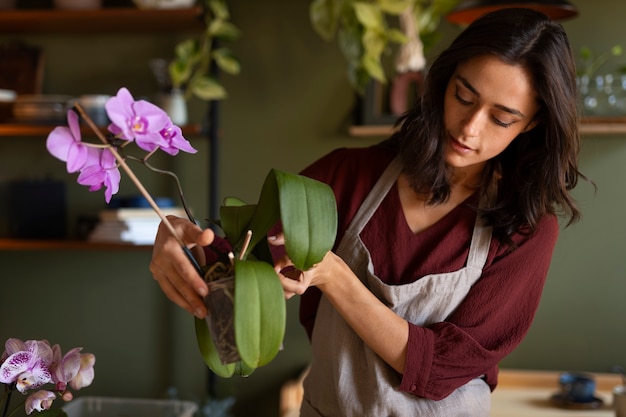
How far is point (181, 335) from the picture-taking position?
322cm

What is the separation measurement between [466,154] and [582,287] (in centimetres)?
175

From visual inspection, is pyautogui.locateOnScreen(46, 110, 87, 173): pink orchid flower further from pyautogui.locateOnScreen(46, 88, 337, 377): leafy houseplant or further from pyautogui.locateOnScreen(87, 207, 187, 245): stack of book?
pyautogui.locateOnScreen(87, 207, 187, 245): stack of book

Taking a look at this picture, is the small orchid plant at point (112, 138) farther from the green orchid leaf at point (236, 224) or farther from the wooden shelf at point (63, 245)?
the wooden shelf at point (63, 245)

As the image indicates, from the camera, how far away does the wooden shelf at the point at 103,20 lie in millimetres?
2852

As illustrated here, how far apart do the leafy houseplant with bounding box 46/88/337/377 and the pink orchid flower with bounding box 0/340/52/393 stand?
0.62ft

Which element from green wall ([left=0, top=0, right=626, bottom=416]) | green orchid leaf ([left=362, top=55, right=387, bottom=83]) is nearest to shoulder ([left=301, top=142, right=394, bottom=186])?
green orchid leaf ([left=362, top=55, right=387, bottom=83])

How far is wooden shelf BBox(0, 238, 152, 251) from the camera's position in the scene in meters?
2.88

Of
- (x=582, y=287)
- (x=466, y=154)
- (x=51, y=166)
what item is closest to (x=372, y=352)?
(x=466, y=154)

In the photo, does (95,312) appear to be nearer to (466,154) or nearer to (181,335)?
(181,335)

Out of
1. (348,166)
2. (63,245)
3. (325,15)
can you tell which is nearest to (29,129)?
(63,245)

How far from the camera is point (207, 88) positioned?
2873mm

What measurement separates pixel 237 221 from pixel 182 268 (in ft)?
0.31

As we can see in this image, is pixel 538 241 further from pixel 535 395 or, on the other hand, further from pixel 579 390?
pixel 535 395

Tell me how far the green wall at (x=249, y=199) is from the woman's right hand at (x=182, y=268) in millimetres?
2039
